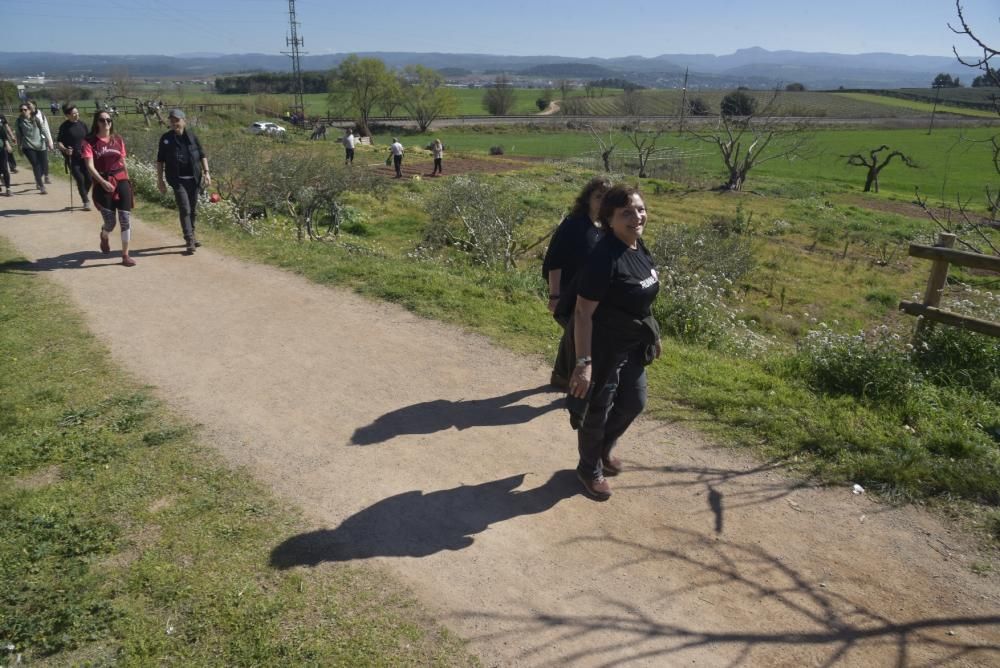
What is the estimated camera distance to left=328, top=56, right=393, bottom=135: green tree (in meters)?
66.4

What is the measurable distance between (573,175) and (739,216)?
1183 centimetres

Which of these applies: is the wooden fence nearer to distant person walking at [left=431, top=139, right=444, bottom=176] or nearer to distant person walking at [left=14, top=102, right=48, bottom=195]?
distant person walking at [left=14, top=102, right=48, bottom=195]

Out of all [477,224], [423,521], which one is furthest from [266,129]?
[423,521]

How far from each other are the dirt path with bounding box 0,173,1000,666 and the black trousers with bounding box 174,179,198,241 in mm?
2880

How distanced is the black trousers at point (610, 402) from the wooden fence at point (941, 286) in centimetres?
365

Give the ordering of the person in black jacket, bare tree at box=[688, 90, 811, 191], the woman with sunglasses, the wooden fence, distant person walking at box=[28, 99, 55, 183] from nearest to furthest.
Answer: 1. the wooden fence
2. the woman with sunglasses
3. the person in black jacket
4. distant person walking at box=[28, 99, 55, 183]
5. bare tree at box=[688, 90, 811, 191]

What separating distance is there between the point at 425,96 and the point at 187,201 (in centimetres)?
6194

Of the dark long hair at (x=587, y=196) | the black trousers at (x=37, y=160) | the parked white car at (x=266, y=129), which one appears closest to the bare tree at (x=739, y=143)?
the black trousers at (x=37, y=160)

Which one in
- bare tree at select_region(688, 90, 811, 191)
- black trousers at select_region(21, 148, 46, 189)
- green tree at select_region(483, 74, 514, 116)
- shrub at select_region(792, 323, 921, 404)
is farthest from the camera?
green tree at select_region(483, 74, 514, 116)

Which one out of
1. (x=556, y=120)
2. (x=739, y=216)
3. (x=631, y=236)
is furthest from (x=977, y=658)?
(x=556, y=120)

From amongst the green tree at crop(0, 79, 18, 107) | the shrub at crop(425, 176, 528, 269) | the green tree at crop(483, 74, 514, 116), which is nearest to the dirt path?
the shrub at crop(425, 176, 528, 269)

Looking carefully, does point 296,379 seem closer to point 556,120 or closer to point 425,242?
point 425,242

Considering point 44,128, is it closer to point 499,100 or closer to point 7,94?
point 7,94

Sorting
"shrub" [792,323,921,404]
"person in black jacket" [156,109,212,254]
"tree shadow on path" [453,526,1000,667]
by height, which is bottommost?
"tree shadow on path" [453,526,1000,667]
